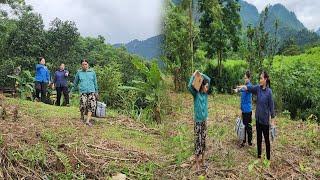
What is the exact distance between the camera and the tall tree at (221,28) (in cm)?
2436

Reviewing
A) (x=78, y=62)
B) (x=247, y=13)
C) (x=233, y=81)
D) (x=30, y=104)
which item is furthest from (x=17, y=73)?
(x=247, y=13)

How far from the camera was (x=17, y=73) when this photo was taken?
18.0 m

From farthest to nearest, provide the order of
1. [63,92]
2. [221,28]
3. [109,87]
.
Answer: [221,28]
[109,87]
[63,92]

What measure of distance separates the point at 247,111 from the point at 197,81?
2330mm

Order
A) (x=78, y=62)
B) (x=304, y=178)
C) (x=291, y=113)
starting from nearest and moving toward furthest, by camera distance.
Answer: (x=304, y=178)
(x=291, y=113)
(x=78, y=62)

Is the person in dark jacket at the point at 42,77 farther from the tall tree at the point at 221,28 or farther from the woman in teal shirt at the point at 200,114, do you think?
the tall tree at the point at 221,28

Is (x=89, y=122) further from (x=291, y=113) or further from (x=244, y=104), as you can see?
(x=291, y=113)

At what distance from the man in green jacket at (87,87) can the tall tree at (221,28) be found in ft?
44.3

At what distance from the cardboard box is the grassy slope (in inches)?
54.4

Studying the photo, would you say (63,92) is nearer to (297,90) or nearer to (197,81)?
(297,90)

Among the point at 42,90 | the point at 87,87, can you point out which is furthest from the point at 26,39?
the point at 87,87

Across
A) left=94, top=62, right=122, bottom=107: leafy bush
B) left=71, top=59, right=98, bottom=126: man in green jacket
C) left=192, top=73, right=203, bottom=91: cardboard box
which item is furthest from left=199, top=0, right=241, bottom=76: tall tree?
left=192, top=73, right=203, bottom=91: cardboard box

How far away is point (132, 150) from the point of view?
9.38 meters

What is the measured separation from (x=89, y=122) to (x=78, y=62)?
2059 centimetres
